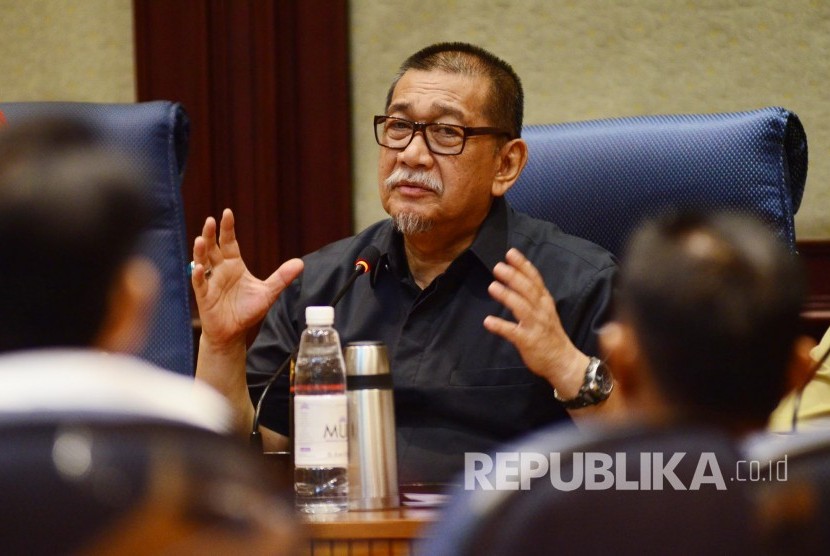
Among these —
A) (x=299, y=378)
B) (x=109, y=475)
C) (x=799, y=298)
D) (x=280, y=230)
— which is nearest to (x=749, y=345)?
(x=799, y=298)

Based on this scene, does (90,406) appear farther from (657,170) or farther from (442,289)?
(657,170)

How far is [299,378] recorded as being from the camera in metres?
1.56

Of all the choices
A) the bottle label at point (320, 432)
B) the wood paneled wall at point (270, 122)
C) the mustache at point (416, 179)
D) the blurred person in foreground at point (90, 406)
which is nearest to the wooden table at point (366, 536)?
the bottle label at point (320, 432)

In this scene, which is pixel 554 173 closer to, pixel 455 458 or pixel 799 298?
pixel 455 458

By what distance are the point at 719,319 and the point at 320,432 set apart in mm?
776

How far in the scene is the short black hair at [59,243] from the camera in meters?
0.85

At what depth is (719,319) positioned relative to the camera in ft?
2.65

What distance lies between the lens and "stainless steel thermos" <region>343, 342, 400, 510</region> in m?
1.52

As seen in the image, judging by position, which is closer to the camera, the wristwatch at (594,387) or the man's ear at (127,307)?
the man's ear at (127,307)

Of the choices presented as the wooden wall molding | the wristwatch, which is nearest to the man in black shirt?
the wristwatch

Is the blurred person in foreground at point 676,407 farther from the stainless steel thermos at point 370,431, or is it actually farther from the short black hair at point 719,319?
the stainless steel thermos at point 370,431

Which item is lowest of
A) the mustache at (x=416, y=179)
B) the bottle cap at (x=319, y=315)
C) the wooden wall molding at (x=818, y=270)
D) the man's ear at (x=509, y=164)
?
the bottle cap at (x=319, y=315)

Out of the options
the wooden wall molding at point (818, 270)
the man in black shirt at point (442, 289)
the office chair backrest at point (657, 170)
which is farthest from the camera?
the wooden wall molding at point (818, 270)

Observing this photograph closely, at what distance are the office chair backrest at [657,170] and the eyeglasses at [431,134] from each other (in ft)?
0.52
